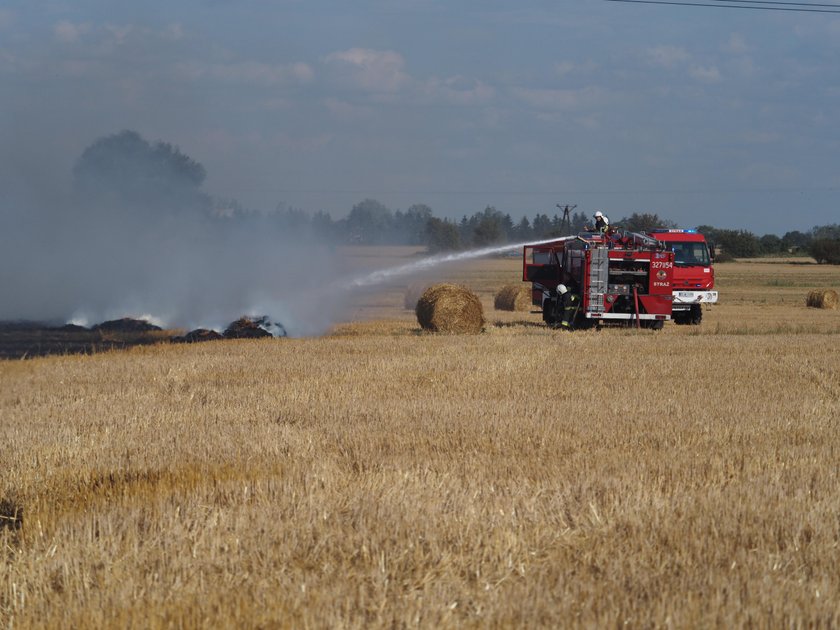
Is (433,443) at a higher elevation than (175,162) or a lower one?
lower

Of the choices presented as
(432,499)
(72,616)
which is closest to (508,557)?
(432,499)

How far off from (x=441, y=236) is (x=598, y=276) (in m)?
62.1

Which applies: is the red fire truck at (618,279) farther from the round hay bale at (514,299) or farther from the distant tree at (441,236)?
the distant tree at (441,236)

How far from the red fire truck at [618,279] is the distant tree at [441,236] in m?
52.5

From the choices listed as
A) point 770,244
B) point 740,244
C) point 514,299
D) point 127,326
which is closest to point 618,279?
point 514,299

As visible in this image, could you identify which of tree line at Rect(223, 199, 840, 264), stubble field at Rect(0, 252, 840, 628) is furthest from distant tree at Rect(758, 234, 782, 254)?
stubble field at Rect(0, 252, 840, 628)

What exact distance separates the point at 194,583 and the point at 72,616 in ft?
2.03

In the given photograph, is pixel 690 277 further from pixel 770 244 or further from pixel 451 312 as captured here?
pixel 770 244

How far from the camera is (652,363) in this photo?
16.4 m

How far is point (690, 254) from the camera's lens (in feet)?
97.5

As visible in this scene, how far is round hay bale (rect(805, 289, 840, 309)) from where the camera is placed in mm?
39062

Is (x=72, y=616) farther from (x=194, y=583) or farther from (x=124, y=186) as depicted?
(x=124, y=186)

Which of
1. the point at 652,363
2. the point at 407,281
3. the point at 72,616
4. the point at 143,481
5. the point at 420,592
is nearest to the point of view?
the point at 72,616

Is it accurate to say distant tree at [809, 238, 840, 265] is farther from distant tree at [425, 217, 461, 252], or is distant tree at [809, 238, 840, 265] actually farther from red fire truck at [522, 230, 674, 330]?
red fire truck at [522, 230, 674, 330]
